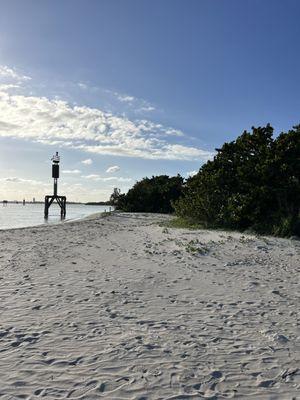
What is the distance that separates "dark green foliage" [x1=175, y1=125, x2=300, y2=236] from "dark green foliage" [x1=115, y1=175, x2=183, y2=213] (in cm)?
2833

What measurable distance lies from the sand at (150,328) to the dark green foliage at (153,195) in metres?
41.5

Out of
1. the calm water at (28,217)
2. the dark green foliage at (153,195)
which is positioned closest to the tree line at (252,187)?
the calm water at (28,217)

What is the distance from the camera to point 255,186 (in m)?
20.0

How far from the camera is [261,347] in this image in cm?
545

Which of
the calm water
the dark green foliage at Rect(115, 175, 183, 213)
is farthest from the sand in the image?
the dark green foliage at Rect(115, 175, 183, 213)

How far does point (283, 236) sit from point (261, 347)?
12.4m

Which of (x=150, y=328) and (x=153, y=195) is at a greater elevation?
(x=153, y=195)

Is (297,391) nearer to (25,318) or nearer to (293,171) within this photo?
(25,318)

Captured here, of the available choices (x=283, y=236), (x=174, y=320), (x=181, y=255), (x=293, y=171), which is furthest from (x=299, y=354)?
(x=293, y=171)

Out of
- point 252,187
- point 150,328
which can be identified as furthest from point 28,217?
point 150,328

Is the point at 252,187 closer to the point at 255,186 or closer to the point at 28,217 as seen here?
the point at 255,186

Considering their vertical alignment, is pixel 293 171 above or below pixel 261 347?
above

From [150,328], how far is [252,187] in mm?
15232

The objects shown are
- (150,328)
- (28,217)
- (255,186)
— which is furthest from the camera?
(28,217)
